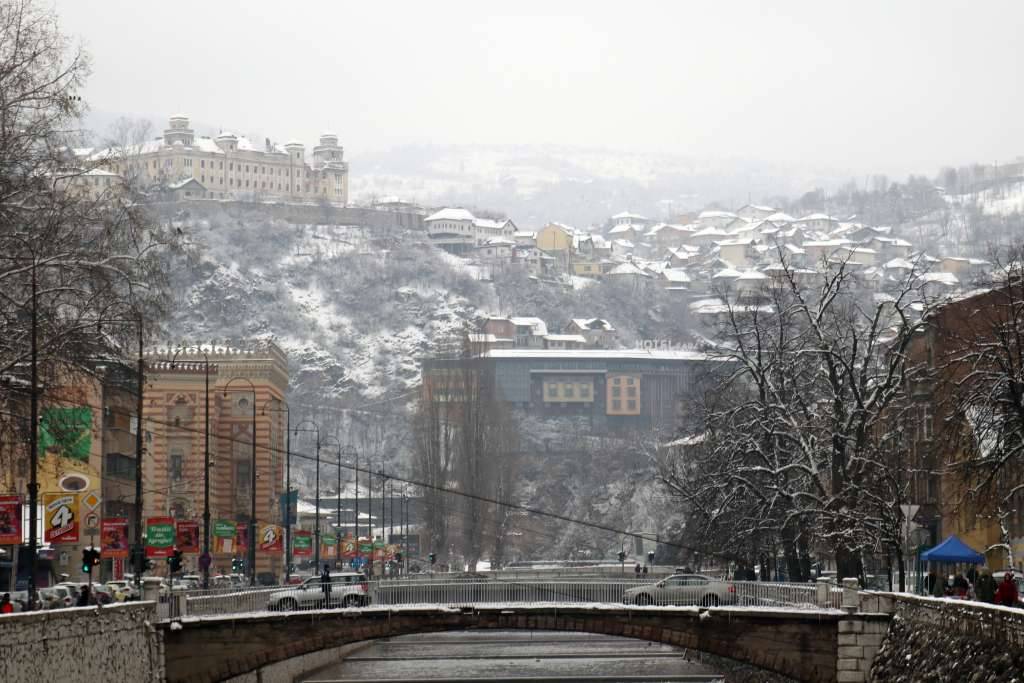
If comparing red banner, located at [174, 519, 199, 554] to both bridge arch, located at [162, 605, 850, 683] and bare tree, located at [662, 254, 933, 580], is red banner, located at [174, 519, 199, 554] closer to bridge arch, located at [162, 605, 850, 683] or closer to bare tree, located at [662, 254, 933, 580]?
bridge arch, located at [162, 605, 850, 683]

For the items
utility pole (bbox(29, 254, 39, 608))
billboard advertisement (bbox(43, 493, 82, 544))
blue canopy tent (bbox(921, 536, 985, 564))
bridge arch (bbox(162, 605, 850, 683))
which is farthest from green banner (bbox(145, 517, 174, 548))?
blue canopy tent (bbox(921, 536, 985, 564))

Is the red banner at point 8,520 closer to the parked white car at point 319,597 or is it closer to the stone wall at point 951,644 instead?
the parked white car at point 319,597

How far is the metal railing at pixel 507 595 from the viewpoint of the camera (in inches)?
2130

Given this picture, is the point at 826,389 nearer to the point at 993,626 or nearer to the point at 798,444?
the point at 798,444

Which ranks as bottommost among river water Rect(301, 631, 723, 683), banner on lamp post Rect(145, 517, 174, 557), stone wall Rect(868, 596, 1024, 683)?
river water Rect(301, 631, 723, 683)

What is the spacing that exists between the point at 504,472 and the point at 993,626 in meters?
117

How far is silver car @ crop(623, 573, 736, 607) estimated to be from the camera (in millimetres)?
60094

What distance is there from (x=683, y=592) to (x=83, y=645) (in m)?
21.9

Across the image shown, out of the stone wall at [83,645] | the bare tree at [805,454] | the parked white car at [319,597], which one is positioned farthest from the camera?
the bare tree at [805,454]

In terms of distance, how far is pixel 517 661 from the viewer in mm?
83500

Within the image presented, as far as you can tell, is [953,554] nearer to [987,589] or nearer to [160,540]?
[987,589]

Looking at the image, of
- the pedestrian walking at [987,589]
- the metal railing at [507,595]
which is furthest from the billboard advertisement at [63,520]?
the pedestrian walking at [987,589]

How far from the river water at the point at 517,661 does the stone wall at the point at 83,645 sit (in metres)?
23.3

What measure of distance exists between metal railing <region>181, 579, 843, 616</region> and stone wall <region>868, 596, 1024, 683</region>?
126 inches
